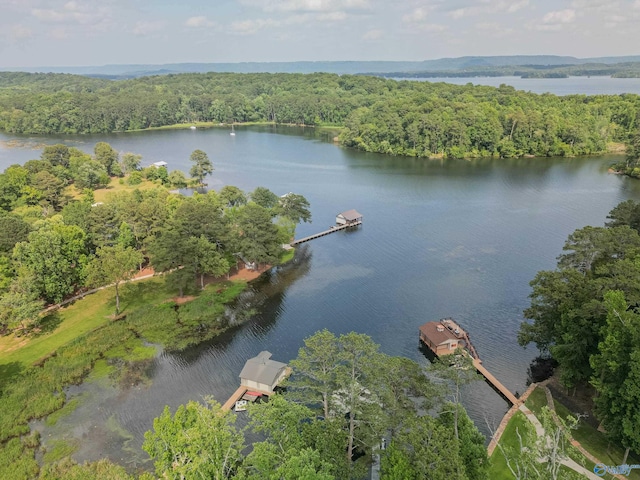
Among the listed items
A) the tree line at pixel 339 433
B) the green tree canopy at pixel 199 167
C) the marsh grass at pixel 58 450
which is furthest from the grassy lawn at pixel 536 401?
the green tree canopy at pixel 199 167

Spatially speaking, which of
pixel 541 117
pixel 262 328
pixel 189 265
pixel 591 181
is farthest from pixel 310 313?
pixel 541 117

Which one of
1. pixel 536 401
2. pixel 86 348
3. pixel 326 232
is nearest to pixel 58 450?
pixel 86 348

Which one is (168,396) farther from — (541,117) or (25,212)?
(541,117)

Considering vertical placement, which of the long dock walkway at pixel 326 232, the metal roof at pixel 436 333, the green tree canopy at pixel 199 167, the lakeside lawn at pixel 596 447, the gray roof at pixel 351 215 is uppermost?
the green tree canopy at pixel 199 167

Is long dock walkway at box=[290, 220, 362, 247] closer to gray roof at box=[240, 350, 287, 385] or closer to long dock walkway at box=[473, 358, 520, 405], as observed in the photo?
gray roof at box=[240, 350, 287, 385]

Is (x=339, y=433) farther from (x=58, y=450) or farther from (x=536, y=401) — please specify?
(x=58, y=450)

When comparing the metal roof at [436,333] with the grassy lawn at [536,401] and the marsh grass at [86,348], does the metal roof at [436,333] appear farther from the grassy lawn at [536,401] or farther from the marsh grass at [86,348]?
the marsh grass at [86,348]
